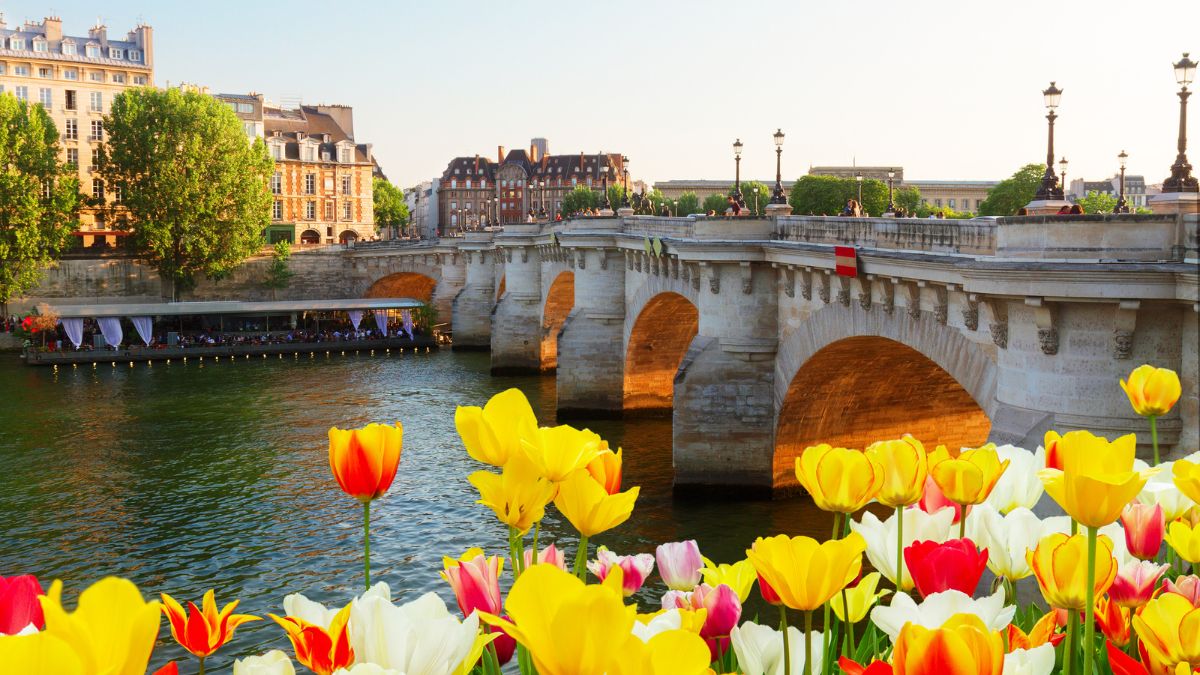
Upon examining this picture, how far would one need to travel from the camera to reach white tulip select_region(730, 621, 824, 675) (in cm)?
332

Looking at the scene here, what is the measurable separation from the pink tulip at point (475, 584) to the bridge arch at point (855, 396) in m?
19.9

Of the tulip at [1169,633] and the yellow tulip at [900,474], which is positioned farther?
the yellow tulip at [900,474]

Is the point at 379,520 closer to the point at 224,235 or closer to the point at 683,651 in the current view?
the point at 683,651

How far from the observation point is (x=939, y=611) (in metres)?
2.94

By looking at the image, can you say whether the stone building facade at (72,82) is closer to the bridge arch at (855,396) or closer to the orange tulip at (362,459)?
the bridge arch at (855,396)

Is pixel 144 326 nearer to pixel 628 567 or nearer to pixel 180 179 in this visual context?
pixel 180 179

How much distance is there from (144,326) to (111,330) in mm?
1811

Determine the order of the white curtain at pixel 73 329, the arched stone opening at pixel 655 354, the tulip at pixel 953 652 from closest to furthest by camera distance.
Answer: the tulip at pixel 953 652 < the arched stone opening at pixel 655 354 < the white curtain at pixel 73 329

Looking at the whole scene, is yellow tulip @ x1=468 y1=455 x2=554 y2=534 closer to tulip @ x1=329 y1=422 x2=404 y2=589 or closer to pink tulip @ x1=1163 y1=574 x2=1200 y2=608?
tulip @ x1=329 y1=422 x2=404 y2=589

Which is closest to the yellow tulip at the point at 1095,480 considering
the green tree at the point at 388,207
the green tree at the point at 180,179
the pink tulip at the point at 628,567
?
the pink tulip at the point at 628,567

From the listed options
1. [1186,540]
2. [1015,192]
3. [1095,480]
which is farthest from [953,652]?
[1015,192]

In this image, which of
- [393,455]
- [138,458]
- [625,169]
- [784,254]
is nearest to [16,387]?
[138,458]

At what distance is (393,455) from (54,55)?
88.9 meters

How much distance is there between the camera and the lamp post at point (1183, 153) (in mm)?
15875
